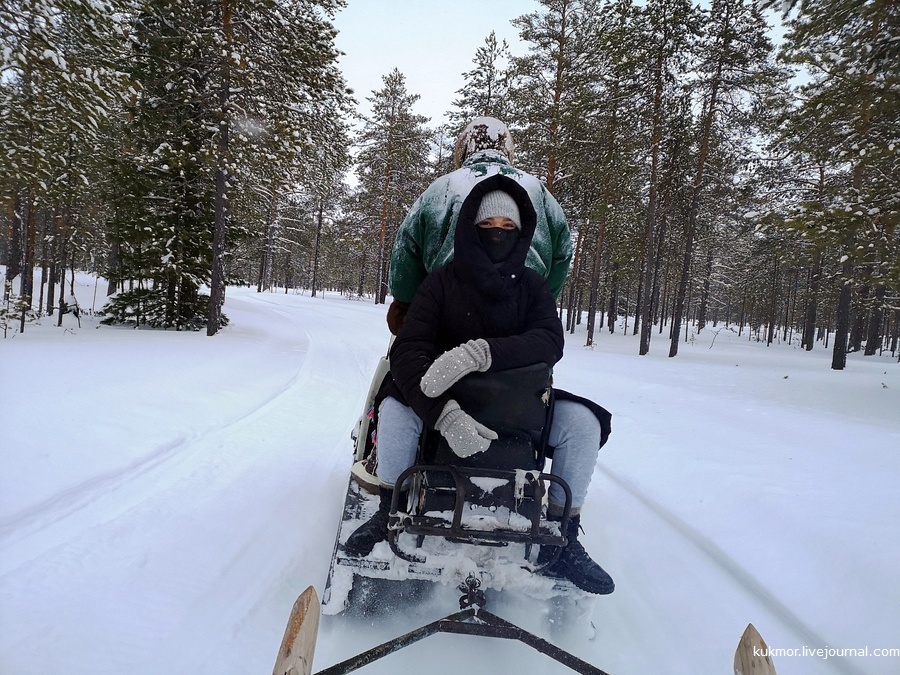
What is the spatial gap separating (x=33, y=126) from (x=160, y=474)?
18.4ft

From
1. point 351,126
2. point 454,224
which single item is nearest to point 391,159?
point 351,126

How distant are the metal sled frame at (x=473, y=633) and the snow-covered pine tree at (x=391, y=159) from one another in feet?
86.6

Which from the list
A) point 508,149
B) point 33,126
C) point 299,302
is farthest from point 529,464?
point 299,302

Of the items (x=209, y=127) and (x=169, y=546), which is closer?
(x=169, y=546)

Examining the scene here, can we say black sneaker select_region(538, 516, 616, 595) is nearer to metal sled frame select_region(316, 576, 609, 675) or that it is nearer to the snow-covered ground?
the snow-covered ground

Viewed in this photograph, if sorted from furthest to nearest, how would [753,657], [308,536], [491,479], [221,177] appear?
1. [221,177]
2. [308,536]
3. [491,479]
4. [753,657]

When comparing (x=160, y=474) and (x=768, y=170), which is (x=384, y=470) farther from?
(x=768, y=170)

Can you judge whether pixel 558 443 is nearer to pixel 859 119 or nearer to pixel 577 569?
pixel 577 569

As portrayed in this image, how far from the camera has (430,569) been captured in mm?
1866

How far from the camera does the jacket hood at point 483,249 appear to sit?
1.91 metres

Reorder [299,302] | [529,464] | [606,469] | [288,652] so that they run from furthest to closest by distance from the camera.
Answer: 1. [299,302]
2. [606,469]
3. [529,464]
4. [288,652]

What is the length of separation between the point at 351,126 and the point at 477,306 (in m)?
11.6

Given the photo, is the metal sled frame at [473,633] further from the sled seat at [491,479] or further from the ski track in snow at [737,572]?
the ski track in snow at [737,572]

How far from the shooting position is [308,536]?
8.46ft
